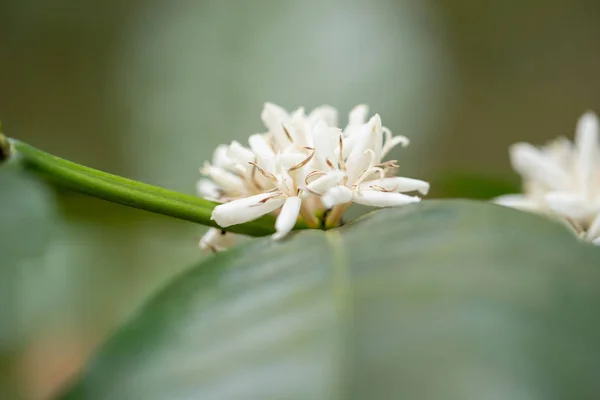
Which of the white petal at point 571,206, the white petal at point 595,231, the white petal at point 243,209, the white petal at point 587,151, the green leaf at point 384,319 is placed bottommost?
the green leaf at point 384,319

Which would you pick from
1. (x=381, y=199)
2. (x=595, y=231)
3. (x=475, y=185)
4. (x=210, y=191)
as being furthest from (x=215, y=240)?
(x=475, y=185)

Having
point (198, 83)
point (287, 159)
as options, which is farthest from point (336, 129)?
point (198, 83)

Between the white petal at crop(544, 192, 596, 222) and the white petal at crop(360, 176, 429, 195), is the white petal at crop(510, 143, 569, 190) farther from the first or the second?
the white petal at crop(360, 176, 429, 195)

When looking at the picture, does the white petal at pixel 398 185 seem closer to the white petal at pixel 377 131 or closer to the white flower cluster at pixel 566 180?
the white petal at pixel 377 131

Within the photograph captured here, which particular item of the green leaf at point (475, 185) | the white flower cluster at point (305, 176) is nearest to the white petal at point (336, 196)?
the white flower cluster at point (305, 176)

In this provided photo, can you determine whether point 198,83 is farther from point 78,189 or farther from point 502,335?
point 502,335

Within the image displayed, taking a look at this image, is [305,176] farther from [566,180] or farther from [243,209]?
[566,180]
